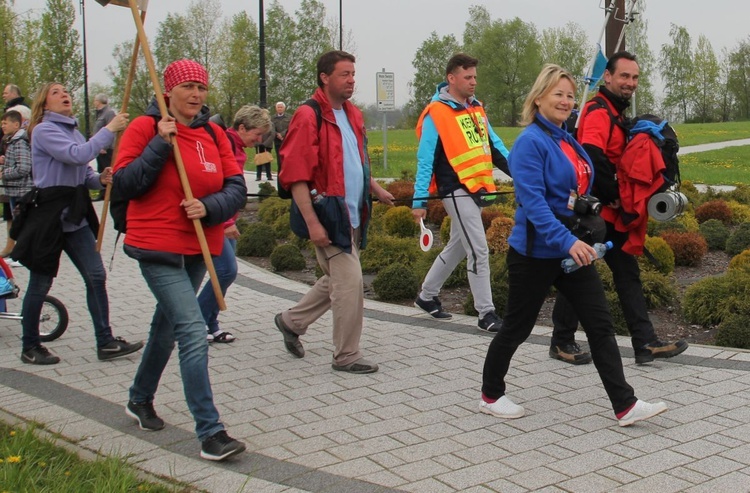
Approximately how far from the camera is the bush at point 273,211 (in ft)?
44.9

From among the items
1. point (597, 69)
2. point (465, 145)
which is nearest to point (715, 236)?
point (597, 69)

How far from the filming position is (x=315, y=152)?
219 inches

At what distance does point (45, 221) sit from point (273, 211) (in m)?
7.79

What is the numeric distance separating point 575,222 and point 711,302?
2.75 metres

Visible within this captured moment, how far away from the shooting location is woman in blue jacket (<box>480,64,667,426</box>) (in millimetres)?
4629

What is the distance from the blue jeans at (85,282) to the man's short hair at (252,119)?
4.19 ft

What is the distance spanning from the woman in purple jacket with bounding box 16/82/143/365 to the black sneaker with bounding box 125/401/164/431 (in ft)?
5.26

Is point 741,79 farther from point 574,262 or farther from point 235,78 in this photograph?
point 574,262

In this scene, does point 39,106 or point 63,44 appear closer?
point 39,106

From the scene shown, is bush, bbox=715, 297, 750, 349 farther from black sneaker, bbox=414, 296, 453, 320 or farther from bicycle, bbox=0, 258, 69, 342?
bicycle, bbox=0, 258, 69, 342

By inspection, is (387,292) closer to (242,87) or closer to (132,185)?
(132,185)

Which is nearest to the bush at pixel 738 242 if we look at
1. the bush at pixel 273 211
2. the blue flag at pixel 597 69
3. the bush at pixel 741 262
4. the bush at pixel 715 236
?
the bush at pixel 715 236

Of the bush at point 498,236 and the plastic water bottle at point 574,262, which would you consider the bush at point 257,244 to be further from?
the plastic water bottle at point 574,262

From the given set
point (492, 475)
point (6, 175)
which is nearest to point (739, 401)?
point (492, 475)
